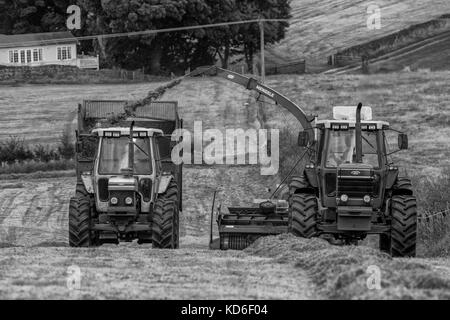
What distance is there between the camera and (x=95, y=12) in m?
67.9

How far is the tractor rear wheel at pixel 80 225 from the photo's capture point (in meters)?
19.5

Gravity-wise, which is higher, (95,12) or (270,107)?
(95,12)


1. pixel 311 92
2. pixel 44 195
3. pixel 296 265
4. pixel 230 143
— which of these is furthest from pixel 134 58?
pixel 296 265

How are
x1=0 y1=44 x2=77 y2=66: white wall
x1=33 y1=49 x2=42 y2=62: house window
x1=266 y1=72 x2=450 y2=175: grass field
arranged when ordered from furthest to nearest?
x1=33 y1=49 x2=42 y2=62: house window
x1=0 y1=44 x2=77 y2=66: white wall
x1=266 y1=72 x2=450 y2=175: grass field

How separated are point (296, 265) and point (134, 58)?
185ft

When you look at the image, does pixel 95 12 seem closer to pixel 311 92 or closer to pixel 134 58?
pixel 134 58

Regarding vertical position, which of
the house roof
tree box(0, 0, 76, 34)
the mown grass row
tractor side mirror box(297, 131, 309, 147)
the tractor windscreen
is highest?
tree box(0, 0, 76, 34)

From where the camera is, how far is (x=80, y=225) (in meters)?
19.5

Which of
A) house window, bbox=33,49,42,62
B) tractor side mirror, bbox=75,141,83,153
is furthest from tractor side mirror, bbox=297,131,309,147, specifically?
house window, bbox=33,49,42,62

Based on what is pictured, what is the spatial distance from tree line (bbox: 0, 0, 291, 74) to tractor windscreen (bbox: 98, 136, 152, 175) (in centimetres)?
4424

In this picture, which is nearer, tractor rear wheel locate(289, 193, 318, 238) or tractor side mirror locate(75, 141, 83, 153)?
tractor rear wheel locate(289, 193, 318, 238)

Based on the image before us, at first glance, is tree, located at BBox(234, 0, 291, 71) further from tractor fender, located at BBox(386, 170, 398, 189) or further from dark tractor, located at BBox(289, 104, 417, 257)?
tractor fender, located at BBox(386, 170, 398, 189)

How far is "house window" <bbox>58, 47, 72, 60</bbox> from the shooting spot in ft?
252

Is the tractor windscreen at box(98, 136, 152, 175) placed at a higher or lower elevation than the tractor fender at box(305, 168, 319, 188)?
higher
